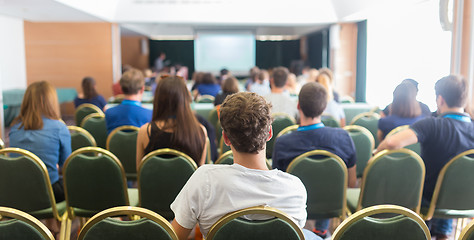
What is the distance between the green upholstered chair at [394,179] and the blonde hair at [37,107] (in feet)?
7.49

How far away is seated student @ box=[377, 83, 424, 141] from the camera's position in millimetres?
3793

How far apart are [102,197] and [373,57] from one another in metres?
8.71

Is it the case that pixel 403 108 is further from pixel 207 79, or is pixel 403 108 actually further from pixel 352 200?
pixel 207 79

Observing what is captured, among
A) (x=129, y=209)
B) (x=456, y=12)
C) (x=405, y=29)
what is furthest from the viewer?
(x=405, y=29)

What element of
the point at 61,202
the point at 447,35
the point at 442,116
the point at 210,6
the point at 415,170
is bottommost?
the point at 61,202

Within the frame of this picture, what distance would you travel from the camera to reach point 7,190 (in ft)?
8.96

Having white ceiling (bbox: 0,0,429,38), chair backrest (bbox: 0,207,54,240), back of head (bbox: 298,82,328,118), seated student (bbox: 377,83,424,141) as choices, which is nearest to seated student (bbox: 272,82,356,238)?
back of head (bbox: 298,82,328,118)

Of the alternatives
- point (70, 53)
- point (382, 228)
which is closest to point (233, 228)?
point (382, 228)

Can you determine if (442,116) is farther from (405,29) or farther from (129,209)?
(405,29)

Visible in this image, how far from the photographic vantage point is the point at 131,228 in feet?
5.11

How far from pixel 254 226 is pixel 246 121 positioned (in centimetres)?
38

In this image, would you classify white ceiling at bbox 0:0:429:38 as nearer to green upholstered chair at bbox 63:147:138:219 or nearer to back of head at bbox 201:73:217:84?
back of head at bbox 201:73:217:84

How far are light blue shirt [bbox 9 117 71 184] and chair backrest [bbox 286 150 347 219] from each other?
5.60 feet

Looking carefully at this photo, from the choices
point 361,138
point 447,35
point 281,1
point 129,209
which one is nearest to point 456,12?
point 447,35
